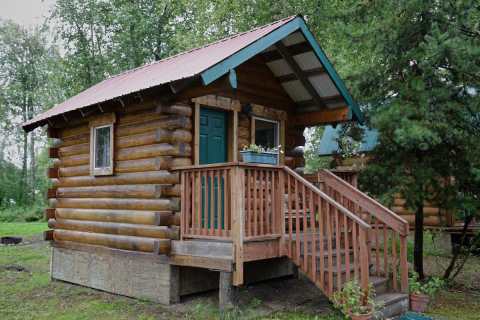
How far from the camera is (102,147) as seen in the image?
9.88 meters

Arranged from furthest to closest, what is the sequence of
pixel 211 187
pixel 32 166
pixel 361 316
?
pixel 32 166 < pixel 211 187 < pixel 361 316

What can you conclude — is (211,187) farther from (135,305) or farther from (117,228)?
(117,228)

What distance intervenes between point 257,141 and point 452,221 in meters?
7.41

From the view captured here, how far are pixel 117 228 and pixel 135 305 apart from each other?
1.61 metres

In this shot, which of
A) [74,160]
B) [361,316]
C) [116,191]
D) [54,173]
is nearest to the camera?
[361,316]

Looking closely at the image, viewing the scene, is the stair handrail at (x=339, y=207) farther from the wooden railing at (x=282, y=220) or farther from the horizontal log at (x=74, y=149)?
the horizontal log at (x=74, y=149)

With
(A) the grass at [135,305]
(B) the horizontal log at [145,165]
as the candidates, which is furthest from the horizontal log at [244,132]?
(A) the grass at [135,305]

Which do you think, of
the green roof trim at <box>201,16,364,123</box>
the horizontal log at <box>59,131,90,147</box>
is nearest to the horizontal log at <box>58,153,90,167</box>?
the horizontal log at <box>59,131,90,147</box>

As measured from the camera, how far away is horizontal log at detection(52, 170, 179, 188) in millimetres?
8134

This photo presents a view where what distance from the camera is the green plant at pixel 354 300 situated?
21.3 ft

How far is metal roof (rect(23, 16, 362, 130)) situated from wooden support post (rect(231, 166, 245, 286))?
1469 mm

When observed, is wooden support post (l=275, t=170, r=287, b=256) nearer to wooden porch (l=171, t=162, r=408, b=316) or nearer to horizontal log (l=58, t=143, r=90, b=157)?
wooden porch (l=171, t=162, r=408, b=316)

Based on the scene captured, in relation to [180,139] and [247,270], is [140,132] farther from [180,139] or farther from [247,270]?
[247,270]

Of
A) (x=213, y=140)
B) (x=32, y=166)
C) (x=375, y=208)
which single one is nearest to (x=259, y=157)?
(x=213, y=140)
